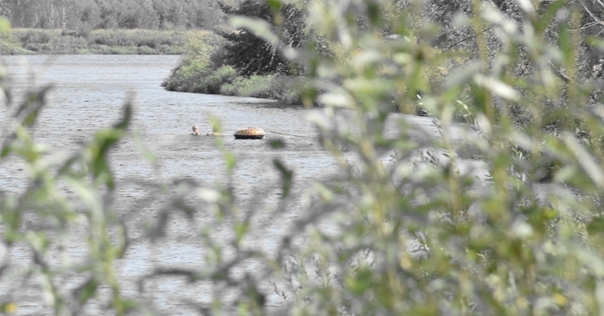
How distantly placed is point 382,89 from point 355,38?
8 centimetres

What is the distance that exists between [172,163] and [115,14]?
8880 centimetres

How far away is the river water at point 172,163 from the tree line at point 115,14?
59590 mm

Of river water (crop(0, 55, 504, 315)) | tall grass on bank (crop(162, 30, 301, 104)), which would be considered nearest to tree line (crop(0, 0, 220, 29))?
tall grass on bank (crop(162, 30, 301, 104))

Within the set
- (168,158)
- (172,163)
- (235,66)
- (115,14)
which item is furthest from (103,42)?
(172,163)

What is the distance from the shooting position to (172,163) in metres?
13.2

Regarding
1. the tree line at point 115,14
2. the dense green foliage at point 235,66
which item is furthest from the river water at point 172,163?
the tree line at point 115,14

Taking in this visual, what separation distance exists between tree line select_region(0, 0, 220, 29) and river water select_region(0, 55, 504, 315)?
5959cm

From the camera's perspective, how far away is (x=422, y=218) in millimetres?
1394

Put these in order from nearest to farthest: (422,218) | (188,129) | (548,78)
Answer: (422,218)
(548,78)
(188,129)

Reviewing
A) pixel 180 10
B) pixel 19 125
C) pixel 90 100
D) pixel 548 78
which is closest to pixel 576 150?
pixel 548 78

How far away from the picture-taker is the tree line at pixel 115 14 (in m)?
91.7

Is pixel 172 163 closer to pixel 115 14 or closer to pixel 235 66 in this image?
pixel 235 66

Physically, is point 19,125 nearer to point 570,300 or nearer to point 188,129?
point 570,300

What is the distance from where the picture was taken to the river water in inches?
67.9
